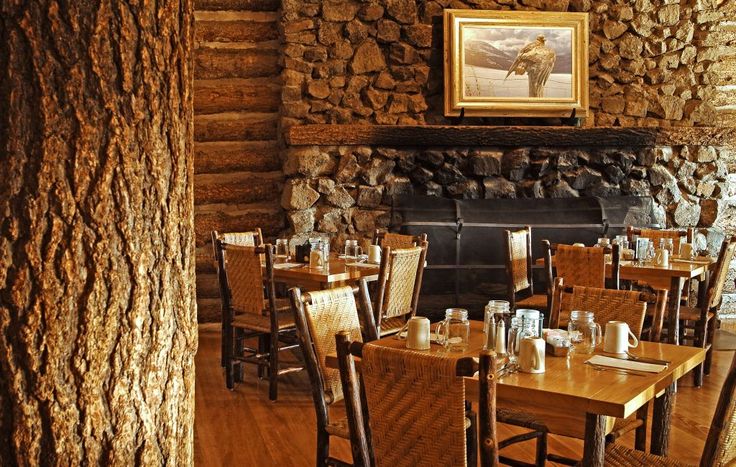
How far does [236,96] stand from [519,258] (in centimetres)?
304

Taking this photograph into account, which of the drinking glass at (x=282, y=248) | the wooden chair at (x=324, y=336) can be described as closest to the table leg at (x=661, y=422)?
the wooden chair at (x=324, y=336)

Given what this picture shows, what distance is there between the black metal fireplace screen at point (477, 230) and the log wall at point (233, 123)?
51.6 inches

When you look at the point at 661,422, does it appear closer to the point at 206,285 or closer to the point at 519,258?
the point at 519,258

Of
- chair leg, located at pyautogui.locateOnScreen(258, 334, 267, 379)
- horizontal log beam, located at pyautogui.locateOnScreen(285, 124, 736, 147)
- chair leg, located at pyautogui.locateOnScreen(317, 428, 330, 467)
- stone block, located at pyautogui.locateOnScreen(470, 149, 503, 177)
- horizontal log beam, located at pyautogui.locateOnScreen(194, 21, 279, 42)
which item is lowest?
chair leg, located at pyautogui.locateOnScreen(258, 334, 267, 379)

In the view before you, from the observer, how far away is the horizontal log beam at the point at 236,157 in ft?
24.6

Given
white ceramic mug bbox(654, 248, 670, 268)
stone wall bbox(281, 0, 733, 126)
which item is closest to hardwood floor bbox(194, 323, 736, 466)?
white ceramic mug bbox(654, 248, 670, 268)

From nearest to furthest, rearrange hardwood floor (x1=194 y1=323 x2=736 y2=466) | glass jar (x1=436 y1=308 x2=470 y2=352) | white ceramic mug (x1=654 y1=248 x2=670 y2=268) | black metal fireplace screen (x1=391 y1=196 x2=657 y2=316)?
glass jar (x1=436 y1=308 x2=470 y2=352), hardwood floor (x1=194 y1=323 x2=736 y2=466), white ceramic mug (x1=654 y1=248 x2=670 y2=268), black metal fireplace screen (x1=391 y1=196 x2=657 y2=316)

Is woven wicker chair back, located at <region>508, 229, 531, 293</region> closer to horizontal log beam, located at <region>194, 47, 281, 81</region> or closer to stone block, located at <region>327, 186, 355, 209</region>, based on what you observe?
stone block, located at <region>327, 186, 355, 209</region>

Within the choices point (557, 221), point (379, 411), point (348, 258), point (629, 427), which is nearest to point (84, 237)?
point (379, 411)

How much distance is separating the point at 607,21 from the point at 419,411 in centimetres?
637

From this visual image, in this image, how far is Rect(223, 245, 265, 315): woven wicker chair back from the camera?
17.3 ft

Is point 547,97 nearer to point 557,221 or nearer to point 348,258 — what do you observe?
point 557,221

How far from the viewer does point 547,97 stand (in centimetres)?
763

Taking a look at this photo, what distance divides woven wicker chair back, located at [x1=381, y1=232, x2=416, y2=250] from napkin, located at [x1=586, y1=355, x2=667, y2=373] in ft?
10.6
